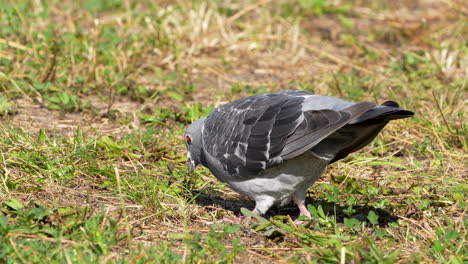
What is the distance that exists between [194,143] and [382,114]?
1.69 m

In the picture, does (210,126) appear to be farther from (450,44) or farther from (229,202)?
(450,44)

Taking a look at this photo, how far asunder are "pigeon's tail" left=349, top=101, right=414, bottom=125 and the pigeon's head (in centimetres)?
139

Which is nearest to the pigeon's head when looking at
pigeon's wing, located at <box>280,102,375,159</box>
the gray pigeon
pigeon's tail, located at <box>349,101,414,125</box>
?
the gray pigeon

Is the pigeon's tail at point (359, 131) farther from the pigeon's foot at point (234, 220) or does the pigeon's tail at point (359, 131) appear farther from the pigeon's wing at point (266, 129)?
the pigeon's foot at point (234, 220)

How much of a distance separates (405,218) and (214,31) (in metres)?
4.97

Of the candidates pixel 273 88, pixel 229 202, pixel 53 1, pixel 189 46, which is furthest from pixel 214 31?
pixel 229 202

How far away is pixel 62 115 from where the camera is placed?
6676 mm

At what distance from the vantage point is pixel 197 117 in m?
6.57

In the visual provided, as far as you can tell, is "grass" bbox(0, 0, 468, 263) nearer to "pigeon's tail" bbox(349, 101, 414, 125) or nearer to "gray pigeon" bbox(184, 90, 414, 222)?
"gray pigeon" bbox(184, 90, 414, 222)

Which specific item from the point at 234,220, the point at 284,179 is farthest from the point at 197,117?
the point at 284,179

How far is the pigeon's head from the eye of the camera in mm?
5059

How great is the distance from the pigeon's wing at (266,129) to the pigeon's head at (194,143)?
0.12 metres

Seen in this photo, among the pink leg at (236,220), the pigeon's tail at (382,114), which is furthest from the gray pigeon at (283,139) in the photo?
the pink leg at (236,220)

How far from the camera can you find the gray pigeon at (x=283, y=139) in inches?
164
